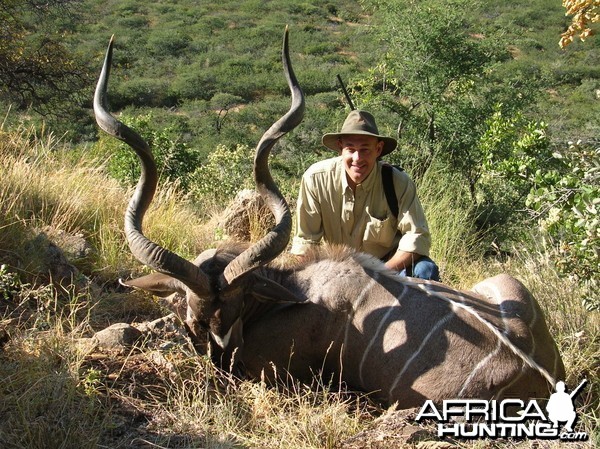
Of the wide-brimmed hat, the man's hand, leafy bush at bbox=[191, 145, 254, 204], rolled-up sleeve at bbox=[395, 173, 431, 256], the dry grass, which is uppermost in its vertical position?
the wide-brimmed hat

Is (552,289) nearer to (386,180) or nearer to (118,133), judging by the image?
(386,180)

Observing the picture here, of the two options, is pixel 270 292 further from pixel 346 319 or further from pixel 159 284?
pixel 159 284

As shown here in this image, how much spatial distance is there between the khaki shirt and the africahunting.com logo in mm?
1548

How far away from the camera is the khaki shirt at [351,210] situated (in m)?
4.83

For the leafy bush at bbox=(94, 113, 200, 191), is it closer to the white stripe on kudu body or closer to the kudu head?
the kudu head

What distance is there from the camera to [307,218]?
196 inches

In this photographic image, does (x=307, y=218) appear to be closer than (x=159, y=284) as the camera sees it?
No

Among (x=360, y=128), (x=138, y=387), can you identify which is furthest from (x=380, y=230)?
(x=138, y=387)

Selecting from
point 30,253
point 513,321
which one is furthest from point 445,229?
point 30,253

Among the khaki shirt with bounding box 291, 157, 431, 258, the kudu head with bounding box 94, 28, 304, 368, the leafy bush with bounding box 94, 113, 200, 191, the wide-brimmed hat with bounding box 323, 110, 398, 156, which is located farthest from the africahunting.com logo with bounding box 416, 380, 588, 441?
the leafy bush with bounding box 94, 113, 200, 191

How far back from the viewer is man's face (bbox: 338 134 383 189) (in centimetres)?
466

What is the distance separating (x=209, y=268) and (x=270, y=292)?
0.39 m

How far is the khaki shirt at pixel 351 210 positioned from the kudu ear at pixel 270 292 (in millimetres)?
881

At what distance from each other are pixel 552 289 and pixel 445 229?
2.00m
